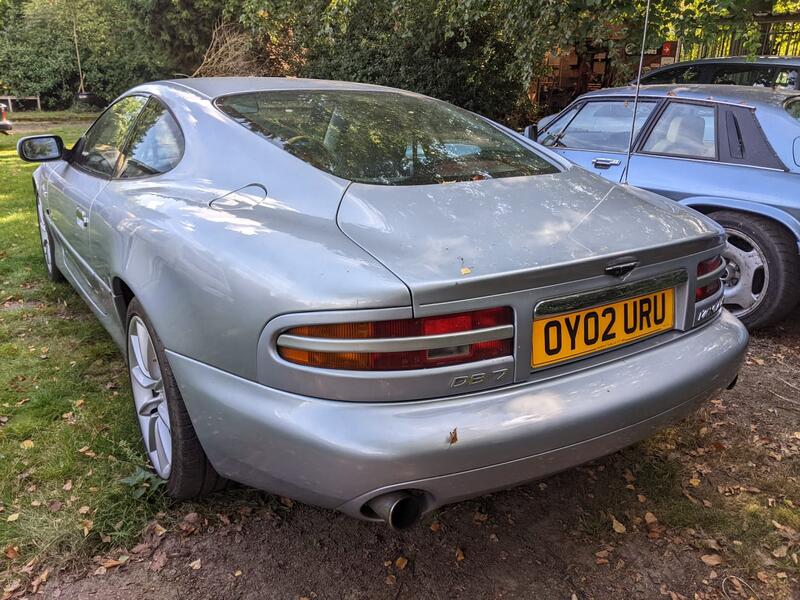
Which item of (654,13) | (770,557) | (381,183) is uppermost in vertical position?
(654,13)

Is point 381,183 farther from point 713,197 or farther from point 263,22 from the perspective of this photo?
point 263,22

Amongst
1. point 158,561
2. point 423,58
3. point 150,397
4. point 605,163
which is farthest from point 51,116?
point 158,561

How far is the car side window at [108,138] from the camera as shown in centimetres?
299

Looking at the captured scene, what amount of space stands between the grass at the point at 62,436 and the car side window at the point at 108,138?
1.03m

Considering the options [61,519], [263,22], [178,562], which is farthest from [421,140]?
[263,22]

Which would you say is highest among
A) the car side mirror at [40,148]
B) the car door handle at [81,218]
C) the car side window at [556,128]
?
the car side mirror at [40,148]

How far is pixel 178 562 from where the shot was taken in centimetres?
209

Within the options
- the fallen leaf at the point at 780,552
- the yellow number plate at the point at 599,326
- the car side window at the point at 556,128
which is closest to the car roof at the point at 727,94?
the car side window at the point at 556,128

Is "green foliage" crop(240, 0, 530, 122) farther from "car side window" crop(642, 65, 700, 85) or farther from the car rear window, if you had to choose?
the car rear window

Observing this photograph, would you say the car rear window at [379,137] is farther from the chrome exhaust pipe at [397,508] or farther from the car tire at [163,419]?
the chrome exhaust pipe at [397,508]

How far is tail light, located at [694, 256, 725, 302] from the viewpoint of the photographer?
2.16m

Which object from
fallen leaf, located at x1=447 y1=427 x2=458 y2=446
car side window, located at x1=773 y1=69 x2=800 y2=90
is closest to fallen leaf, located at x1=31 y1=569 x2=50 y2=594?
fallen leaf, located at x1=447 y1=427 x2=458 y2=446

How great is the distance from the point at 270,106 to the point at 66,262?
183cm

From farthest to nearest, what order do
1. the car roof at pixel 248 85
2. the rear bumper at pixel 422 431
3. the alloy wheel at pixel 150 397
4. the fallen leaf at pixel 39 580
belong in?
the car roof at pixel 248 85 < the alloy wheel at pixel 150 397 < the fallen leaf at pixel 39 580 < the rear bumper at pixel 422 431
